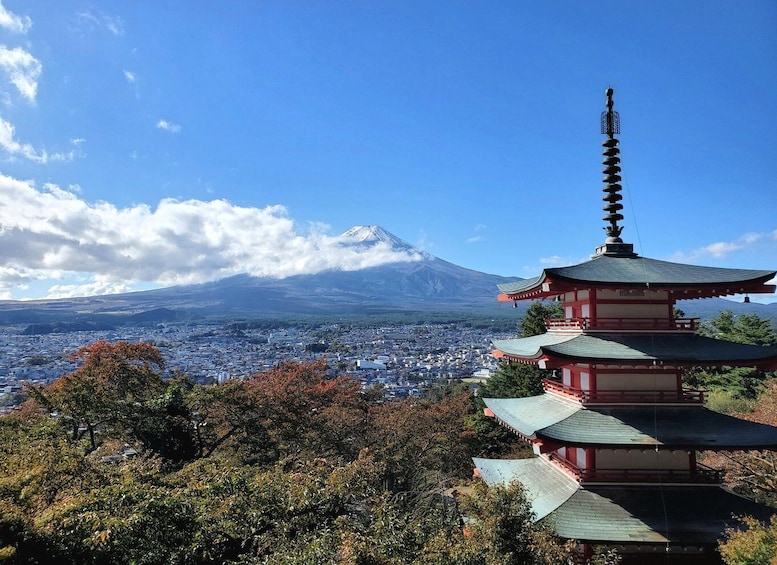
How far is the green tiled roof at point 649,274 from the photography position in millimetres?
8812

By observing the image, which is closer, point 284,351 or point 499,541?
point 499,541

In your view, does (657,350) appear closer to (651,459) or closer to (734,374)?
(651,459)

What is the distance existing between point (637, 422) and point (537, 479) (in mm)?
2453

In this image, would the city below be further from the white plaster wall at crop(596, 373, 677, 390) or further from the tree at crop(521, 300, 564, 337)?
the white plaster wall at crop(596, 373, 677, 390)

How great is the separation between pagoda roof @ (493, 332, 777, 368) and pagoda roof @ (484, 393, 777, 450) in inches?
42.8

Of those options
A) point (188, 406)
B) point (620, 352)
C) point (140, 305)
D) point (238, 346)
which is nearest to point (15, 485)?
point (620, 352)

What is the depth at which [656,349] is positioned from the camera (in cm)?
889

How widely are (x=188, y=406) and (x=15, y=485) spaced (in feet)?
39.2

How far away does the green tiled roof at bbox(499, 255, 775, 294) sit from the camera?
8.81 meters

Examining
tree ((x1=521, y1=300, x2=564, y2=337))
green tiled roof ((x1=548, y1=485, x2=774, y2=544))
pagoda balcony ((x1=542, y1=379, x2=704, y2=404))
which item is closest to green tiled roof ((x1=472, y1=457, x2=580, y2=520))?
green tiled roof ((x1=548, y1=485, x2=774, y2=544))

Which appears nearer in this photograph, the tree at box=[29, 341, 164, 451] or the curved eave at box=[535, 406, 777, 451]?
the curved eave at box=[535, 406, 777, 451]

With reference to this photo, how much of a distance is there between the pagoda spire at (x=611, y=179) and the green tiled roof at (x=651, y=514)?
189 inches

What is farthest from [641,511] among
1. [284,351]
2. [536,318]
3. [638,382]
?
[284,351]

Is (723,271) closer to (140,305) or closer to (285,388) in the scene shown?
(285,388)
